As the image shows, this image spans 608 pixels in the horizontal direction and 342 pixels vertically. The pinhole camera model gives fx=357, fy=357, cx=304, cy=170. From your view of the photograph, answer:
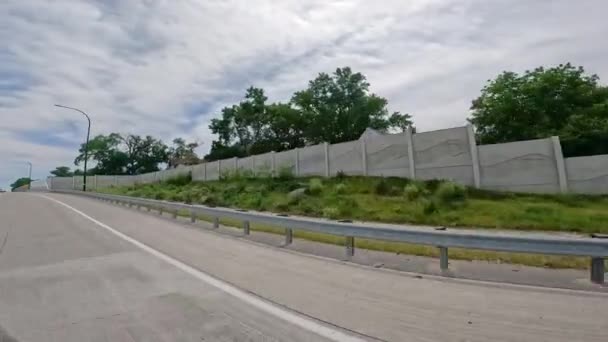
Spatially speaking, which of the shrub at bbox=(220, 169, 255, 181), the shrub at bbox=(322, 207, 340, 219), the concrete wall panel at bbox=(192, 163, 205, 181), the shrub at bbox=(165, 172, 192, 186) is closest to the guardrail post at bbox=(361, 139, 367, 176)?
the shrub at bbox=(322, 207, 340, 219)

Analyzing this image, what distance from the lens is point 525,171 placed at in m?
14.9

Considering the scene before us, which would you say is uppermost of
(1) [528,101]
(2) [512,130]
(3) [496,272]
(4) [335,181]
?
(1) [528,101]

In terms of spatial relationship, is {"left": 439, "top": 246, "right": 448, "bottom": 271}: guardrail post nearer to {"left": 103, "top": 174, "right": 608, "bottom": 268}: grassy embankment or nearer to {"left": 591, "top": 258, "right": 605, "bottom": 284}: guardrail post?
{"left": 103, "top": 174, "right": 608, "bottom": 268}: grassy embankment

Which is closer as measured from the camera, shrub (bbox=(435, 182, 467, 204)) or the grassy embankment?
the grassy embankment

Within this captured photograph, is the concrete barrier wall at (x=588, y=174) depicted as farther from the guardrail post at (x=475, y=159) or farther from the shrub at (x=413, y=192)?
the shrub at (x=413, y=192)

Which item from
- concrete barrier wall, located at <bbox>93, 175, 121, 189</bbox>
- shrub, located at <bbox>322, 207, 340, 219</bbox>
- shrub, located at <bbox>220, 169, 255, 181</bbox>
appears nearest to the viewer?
shrub, located at <bbox>322, 207, 340, 219</bbox>

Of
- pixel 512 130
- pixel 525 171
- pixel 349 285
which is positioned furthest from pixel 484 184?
pixel 512 130

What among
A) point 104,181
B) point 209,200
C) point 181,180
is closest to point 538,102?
point 209,200

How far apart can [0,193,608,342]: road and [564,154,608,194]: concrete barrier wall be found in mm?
11378

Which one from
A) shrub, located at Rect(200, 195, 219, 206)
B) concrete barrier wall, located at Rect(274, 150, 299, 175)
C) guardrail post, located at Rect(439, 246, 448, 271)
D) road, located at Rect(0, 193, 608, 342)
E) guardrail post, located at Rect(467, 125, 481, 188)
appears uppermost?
concrete barrier wall, located at Rect(274, 150, 299, 175)

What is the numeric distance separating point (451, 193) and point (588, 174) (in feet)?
16.3

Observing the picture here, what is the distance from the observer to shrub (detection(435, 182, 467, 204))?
14.9 metres

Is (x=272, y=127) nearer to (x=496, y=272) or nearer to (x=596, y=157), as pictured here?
(x=596, y=157)

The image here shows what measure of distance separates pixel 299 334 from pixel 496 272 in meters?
4.05
